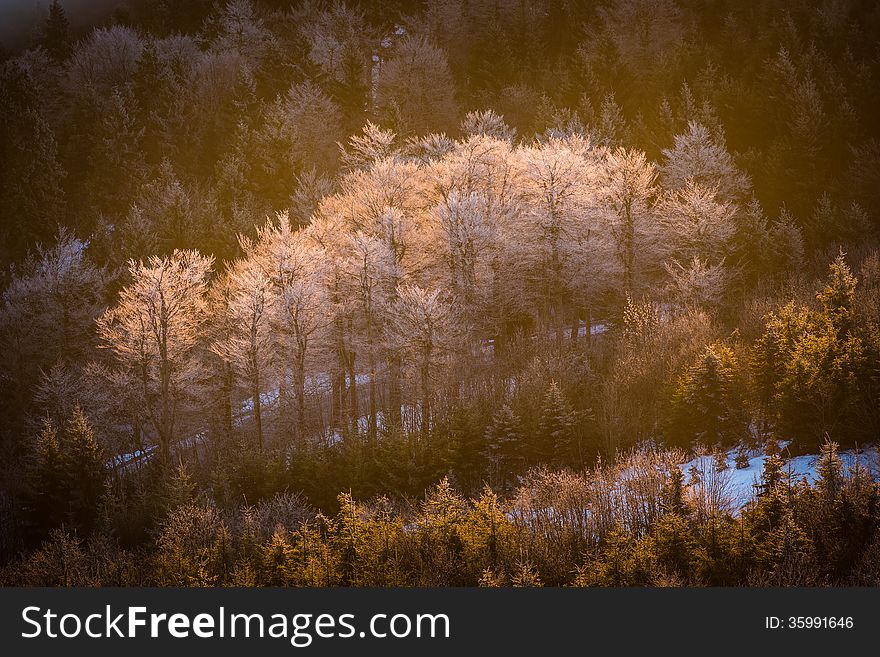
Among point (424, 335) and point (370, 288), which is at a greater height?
point (370, 288)

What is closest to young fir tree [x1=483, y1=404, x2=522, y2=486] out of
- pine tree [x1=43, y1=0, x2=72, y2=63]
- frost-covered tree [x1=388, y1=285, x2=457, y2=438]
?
frost-covered tree [x1=388, y1=285, x2=457, y2=438]

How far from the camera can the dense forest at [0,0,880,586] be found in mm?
24000

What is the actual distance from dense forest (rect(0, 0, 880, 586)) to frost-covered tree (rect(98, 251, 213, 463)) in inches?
7.8

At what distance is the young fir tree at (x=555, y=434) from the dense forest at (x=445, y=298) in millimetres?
125

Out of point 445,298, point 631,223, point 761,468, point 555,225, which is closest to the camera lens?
point 761,468

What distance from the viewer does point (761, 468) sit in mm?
25812

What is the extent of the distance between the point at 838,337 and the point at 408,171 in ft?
101

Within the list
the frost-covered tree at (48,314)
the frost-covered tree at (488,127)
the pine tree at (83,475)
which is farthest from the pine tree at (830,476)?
the frost-covered tree at (488,127)

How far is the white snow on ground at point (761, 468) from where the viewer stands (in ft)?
77.1

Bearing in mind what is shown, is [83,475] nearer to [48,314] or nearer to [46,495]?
[46,495]

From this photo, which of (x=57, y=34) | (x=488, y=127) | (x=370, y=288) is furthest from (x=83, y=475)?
(x=57, y=34)

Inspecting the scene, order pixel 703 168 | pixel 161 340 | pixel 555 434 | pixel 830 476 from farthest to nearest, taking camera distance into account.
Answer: pixel 703 168
pixel 161 340
pixel 555 434
pixel 830 476

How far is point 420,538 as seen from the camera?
77.9 ft

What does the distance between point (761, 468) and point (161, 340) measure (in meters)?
31.1
